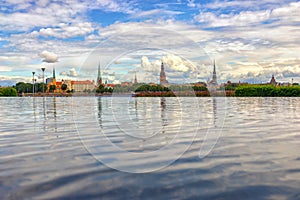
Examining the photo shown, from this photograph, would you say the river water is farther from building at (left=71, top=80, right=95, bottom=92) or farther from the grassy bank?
the grassy bank

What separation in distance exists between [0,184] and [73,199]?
147cm

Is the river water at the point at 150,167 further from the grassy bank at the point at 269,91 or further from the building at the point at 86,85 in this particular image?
the grassy bank at the point at 269,91

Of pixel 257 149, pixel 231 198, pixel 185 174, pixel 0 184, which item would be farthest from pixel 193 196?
pixel 257 149

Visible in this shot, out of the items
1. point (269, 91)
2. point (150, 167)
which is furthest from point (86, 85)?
point (269, 91)

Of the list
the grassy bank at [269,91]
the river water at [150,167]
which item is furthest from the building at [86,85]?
the grassy bank at [269,91]

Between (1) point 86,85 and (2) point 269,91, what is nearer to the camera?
(1) point 86,85

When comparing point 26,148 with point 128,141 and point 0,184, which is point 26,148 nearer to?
point 128,141

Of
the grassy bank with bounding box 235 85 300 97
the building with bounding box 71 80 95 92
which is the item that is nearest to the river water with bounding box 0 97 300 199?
the building with bounding box 71 80 95 92

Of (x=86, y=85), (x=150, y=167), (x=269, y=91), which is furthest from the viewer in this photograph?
(x=269, y=91)

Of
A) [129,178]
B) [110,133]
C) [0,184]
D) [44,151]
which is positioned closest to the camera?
[0,184]

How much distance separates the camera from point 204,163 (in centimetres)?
692

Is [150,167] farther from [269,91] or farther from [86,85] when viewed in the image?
[269,91]

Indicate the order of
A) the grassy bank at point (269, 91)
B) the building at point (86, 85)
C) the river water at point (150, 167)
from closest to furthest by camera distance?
the river water at point (150, 167) → the building at point (86, 85) → the grassy bank at point (269, 91)

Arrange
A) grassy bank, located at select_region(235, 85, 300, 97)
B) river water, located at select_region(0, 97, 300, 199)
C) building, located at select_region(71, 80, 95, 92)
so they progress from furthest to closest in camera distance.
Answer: grassy bank, located at select_region(235, 85, 300, 97), building, located at select_region(71, 80, 95, 92), river water, located at select_region(0, 97, 300, 199)
